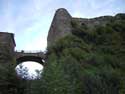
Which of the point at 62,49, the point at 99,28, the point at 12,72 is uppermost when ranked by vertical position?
the point at 99,28

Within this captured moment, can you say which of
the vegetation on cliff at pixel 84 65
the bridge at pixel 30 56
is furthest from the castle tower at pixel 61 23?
the bridge at pixel 30 56

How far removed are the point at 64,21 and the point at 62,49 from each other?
7.40 metres

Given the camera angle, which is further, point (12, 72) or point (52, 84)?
point (12, 72)

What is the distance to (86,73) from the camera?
84.7ft

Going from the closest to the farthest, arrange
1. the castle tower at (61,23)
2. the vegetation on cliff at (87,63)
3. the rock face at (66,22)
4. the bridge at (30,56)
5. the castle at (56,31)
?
the vegetation on cliff at (87,63), the castle tower at (61,23), the rock face at (66,22), the castle at (56,31), the bridge at (30,56)

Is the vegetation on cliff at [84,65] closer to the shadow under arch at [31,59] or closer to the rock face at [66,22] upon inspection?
the rock face at [66,22]

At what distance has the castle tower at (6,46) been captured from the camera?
1567 inches

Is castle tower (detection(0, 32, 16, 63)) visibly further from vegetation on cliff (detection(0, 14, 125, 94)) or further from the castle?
vegetation on cliff (detection(0, 14, 125, 94))

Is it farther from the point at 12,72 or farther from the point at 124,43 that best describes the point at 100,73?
the point at 124,43

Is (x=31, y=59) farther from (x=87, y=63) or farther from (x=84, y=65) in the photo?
(x=84, y=65)

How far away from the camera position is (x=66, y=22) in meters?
39.9

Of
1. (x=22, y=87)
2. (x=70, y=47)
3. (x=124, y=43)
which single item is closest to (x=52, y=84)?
(x=22, y=87)

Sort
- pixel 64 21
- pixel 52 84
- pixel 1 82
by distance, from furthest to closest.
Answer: pixel 64 21, pixel 1 82, pixel 52 84

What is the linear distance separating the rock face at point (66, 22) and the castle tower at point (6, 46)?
5408mm
